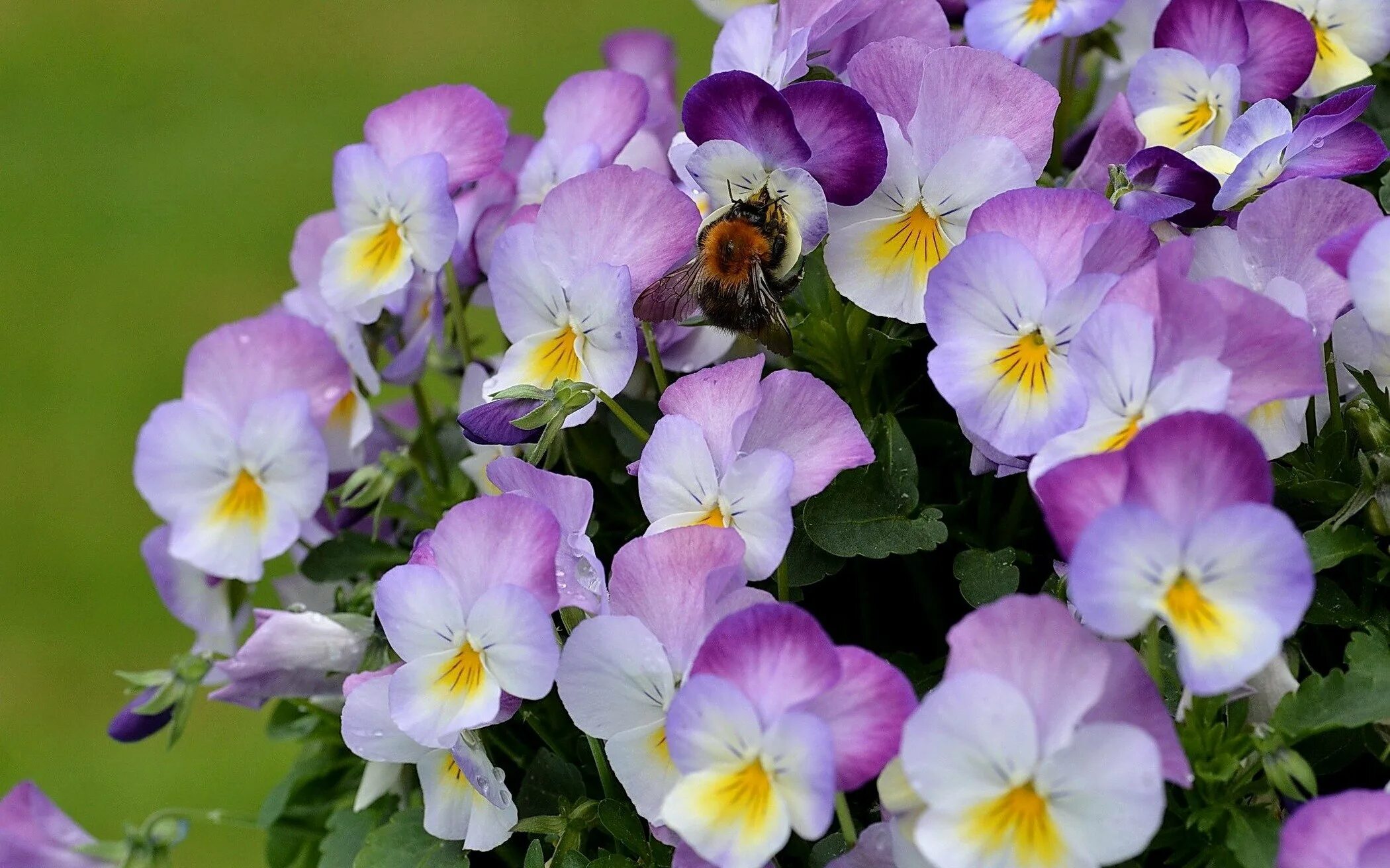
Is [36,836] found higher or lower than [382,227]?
lower

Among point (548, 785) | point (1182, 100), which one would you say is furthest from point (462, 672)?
point (1182, 100)

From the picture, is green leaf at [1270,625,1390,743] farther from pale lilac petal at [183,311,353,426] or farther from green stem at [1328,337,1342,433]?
pale lilac petal at [183,311,353,426]

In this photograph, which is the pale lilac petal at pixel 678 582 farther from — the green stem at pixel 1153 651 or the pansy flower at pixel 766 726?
the green stem at pixel 1153 651

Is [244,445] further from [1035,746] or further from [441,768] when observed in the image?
[1035,746]

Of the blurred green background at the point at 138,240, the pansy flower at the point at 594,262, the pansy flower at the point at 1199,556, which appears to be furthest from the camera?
the blurred green background at the point at 138,240

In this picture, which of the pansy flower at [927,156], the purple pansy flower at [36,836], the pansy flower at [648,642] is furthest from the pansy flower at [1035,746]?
the purple pansy flower at [36,836]
